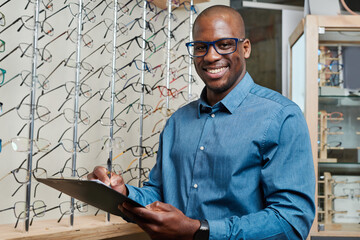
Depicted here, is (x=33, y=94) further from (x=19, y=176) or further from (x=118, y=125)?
(x=118, y=125)

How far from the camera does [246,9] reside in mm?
2943

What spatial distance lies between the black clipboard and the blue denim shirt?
0.58ft

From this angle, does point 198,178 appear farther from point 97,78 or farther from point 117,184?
point 97,78

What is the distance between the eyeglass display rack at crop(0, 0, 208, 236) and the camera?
1830 millimetres

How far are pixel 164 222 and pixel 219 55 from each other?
1.90 feet

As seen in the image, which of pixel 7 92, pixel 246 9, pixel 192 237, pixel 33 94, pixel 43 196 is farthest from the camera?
pixel 246 9

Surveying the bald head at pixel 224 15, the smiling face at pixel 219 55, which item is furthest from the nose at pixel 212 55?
the bald head at pixel 224 15

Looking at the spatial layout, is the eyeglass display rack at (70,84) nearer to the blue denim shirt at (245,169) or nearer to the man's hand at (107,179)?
the man's hand at (107,179)

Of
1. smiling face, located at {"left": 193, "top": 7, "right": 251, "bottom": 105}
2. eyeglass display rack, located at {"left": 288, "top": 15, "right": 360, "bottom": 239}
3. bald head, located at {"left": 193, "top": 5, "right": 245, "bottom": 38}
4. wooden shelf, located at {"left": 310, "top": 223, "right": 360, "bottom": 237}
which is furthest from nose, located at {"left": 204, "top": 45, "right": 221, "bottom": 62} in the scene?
wooden shelf, located at {"left": 310, "top": 223, "right": 360, "bottom": 237}

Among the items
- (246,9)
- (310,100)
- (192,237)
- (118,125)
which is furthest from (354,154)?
(192,237)

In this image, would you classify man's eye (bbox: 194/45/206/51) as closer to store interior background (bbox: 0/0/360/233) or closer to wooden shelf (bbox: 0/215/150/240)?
store interior background (bbox: 0/0/360/233)

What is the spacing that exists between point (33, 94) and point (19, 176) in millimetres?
392

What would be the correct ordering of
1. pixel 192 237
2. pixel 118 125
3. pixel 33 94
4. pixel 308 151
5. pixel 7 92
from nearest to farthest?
pixel 192 237
pixel 308 151
pixel 33 94
pixel 7 92
pixel 118 125

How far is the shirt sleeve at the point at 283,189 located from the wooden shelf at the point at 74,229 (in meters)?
0.81
